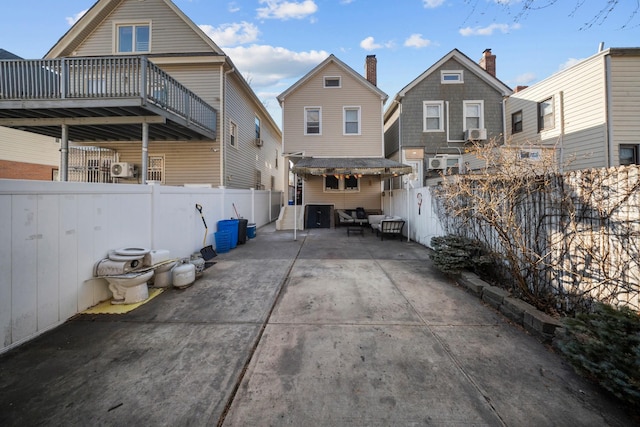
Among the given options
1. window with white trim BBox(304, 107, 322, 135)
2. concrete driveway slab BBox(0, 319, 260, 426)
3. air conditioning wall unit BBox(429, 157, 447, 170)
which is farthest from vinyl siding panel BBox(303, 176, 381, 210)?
concrete driveway slab BBox(0, 319, 260, 426)

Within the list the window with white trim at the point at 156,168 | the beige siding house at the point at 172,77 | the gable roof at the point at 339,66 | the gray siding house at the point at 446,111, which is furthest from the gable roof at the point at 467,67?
the window with white trim at the point at 156,168

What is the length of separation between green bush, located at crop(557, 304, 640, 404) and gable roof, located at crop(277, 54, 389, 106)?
12.8m

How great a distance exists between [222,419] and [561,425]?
7.86 ft

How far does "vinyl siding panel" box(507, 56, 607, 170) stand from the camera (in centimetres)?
866

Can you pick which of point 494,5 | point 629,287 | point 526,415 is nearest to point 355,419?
point 526,415

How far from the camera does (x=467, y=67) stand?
1243 cm

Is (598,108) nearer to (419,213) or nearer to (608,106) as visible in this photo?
(608,106)

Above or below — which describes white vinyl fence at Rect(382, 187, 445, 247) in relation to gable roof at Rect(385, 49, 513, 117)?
below

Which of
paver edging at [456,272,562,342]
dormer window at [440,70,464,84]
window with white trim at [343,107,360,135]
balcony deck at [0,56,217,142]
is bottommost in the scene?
paver edging at [456,272,562,342]

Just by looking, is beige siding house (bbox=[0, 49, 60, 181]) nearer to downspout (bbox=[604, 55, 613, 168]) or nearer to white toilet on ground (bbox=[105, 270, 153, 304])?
white toilet on ground (bbox=[105, 270, 153, 304])

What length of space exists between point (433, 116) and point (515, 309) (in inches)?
460

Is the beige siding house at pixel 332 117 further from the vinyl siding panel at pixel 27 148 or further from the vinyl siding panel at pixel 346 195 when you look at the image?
the vinyl siding panel at pixel 27 148

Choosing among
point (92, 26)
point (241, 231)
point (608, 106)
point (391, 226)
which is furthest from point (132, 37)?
point (608, 106)

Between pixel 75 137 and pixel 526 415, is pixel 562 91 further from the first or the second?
pixel 75 137
